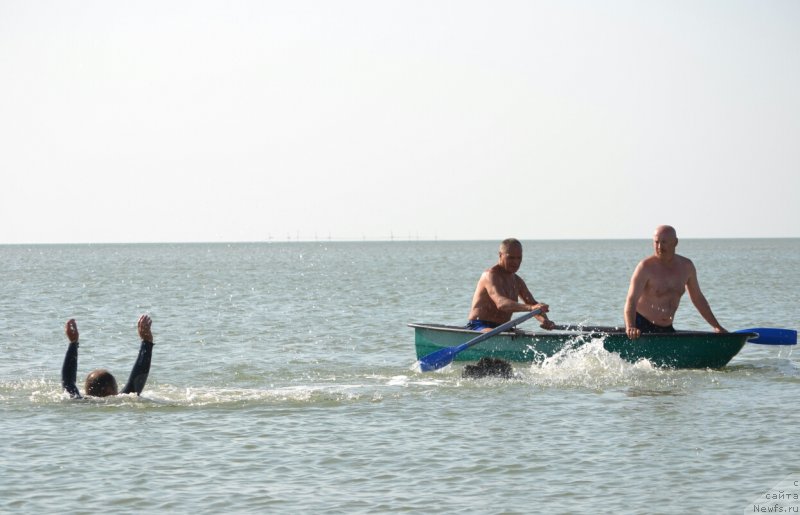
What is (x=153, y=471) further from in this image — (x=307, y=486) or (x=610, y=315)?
(x=610, y=315)

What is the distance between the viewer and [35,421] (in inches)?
488

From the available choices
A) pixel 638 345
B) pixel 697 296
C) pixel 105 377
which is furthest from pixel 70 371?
pixel 697 296

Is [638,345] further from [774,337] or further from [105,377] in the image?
[105,377]

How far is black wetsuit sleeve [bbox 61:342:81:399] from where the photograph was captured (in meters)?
12.4

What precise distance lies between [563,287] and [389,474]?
43.3 meters

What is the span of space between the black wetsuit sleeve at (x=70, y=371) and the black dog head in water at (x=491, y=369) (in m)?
5.02

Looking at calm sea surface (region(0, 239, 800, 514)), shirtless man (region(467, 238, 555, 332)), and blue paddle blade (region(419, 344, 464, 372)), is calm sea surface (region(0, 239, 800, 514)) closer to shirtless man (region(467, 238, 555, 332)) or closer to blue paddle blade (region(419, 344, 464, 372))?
blue paddle blade (region(419, 344, 464, 372))

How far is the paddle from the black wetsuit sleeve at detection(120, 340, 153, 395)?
431cm

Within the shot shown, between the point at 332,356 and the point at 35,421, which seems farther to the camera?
the point at 332,356

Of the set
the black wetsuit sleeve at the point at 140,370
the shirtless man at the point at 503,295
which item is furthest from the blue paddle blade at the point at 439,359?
the black wetsuit sleeve at the point at 140,370

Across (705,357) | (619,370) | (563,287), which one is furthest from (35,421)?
(563,287)

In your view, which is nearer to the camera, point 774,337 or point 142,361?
point 142,361

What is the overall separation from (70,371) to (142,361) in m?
0.77

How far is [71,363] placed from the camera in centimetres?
1260
